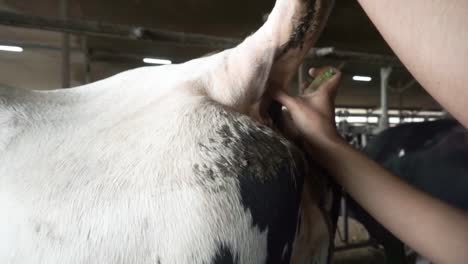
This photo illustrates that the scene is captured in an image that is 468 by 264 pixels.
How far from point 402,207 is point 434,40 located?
32 centimetres

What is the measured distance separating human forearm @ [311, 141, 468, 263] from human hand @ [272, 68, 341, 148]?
0.02 m

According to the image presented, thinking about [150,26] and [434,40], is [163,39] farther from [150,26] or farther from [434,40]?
[150,26]

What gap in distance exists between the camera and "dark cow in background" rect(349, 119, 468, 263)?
1527 millimetres

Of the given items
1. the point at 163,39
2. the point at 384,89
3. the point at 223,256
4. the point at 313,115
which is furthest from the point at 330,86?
the point at 384,89

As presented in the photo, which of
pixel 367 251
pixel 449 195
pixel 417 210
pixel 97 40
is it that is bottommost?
pixel 367 251

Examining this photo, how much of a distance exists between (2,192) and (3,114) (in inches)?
3.8

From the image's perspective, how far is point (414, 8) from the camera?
301 millimetres

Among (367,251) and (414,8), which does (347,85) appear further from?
(414,8)

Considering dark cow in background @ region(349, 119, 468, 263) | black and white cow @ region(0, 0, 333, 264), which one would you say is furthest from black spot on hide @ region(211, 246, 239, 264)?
dark cow in background @ region(349, 119, 468, 263)

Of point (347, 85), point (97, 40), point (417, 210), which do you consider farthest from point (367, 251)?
point (347, 85)

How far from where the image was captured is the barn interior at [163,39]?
4.04 feet

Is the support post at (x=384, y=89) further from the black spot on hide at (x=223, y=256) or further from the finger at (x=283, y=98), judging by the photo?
the black spot on hide at (x=223, y=256)

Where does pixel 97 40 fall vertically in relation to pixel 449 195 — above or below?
above

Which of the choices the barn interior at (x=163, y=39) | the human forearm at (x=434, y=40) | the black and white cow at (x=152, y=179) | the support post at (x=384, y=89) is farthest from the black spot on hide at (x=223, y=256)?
the support post at (x=384, y=89)
